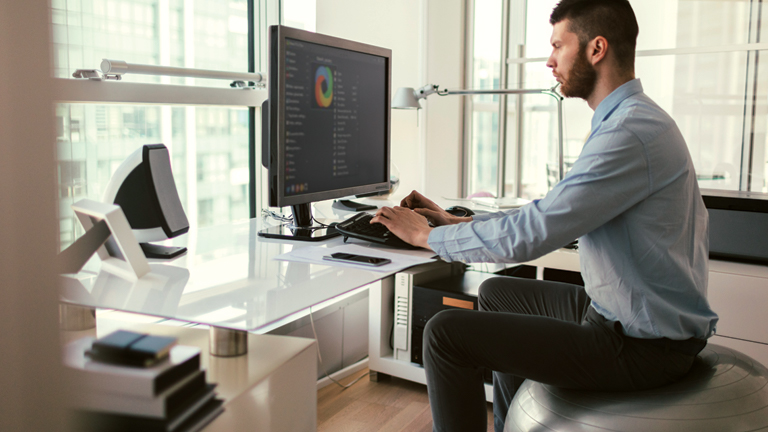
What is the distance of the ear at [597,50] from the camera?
1.32 meters

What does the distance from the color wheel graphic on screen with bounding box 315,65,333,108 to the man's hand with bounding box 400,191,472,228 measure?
34cm

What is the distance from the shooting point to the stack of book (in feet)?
1.45

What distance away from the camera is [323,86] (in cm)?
145

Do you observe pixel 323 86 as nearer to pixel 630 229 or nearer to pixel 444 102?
pixel 630 229

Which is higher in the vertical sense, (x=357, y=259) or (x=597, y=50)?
(x=597, y=50)

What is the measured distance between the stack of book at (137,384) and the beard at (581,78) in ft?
3.43

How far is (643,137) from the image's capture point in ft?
3.81

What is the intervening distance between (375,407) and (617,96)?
53.4 inches

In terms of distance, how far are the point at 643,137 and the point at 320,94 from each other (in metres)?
0.72

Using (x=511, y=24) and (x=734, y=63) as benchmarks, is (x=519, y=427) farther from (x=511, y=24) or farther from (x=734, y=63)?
(x=511, y=24)

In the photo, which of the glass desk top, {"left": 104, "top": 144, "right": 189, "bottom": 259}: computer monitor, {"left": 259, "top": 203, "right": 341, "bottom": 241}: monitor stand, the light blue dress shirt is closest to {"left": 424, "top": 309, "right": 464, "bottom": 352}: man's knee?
the light blue dress shirt

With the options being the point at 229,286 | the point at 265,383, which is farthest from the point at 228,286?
the point at 265,383

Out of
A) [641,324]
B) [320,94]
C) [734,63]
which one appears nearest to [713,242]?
[641,324]

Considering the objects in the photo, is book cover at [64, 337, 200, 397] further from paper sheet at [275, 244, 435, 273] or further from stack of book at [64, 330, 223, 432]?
paper sheet at [275, 244, 435, 273]
